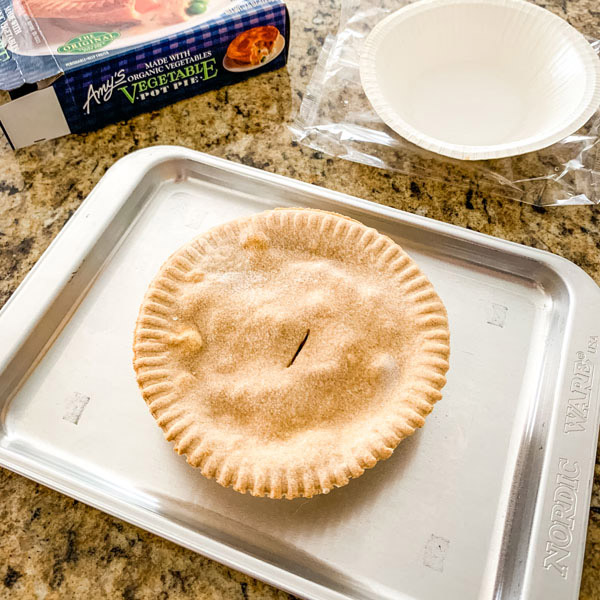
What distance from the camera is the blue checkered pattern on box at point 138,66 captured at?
1191 mm

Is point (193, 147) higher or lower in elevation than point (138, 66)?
lower

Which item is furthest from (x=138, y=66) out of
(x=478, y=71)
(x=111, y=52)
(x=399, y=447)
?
(x=399, y=447)

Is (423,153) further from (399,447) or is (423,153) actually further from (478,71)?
(399,447)

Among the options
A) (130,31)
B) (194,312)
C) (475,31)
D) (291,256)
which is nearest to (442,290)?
(291,256)

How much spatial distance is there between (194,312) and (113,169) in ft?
1.40

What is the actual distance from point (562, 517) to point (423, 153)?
2.47 feet

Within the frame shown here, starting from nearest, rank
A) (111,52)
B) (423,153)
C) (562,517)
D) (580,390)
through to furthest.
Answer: (562,517)
(580,390)
(111,52)
(423,153)

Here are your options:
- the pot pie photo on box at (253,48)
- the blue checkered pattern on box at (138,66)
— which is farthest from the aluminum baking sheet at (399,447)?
the pot pie photo on box at (253,48)

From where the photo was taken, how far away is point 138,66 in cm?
124

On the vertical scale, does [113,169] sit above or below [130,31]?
below

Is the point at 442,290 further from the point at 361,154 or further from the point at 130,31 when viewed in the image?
the point at 130,31

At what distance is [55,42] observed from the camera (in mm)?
1169

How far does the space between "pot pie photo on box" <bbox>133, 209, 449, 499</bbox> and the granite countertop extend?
187 mm

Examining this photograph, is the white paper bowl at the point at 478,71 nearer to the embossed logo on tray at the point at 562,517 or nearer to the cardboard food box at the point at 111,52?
the cardboard food box at the point at 111,52
